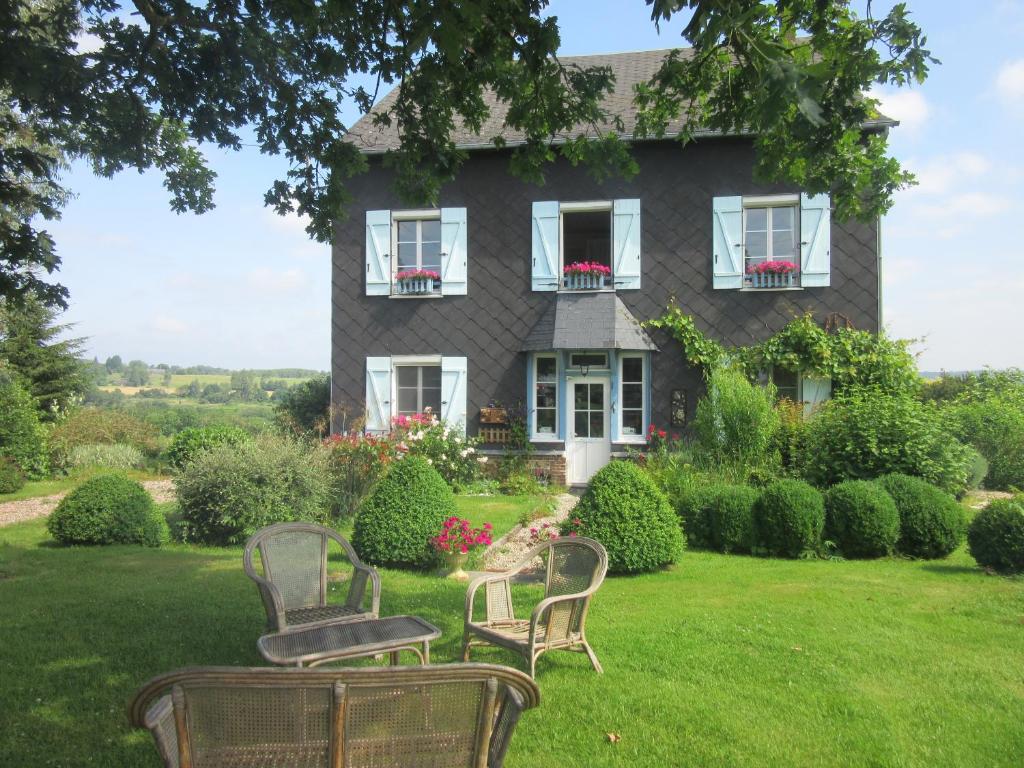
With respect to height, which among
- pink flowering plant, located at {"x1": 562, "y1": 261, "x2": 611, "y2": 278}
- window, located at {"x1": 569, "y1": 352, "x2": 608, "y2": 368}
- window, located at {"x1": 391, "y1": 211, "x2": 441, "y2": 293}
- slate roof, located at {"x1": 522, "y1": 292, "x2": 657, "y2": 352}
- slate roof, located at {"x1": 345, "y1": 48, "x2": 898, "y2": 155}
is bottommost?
window, located at {"x1": 569, "y1": 352, "x2": 608, "y2": 368}

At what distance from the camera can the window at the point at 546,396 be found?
13695 mm

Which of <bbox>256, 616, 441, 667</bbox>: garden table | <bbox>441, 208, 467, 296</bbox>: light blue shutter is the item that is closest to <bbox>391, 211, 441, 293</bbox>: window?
<bbox>441, 208, 467, 296</bbox>: light blue shutter

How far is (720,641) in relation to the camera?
4.89 m

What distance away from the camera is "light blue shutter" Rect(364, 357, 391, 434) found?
557 inches

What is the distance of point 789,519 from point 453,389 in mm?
7402

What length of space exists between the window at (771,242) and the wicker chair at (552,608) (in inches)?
378

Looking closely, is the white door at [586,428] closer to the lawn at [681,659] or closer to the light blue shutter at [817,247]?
the light blue shutter at [817,247]

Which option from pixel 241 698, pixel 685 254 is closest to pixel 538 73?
pixel 241 698

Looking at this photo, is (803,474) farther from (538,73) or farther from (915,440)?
(538,73)

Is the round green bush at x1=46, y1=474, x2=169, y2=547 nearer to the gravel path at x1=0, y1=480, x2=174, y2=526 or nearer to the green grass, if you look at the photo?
the gravel path at x1=0, y1=480, x2=174, y2=526

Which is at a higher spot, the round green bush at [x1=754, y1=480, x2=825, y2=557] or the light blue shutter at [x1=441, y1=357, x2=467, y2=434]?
the light blue shutter at [x1=441, y1=357, x2=467, y2=434]

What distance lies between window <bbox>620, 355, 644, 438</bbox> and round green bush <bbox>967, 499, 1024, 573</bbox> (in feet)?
22.2

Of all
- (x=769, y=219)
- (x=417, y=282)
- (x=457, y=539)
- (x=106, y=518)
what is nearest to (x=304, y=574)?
(x=457, y=539)

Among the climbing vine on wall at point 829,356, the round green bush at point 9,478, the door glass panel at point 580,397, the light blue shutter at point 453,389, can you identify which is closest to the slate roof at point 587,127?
the climbing vine on wall at point 829,356
